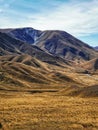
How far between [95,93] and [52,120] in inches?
1565

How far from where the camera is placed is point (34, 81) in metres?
154

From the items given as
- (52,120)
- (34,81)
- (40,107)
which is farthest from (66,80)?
(52,120)

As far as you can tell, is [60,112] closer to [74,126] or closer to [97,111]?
[97,111]

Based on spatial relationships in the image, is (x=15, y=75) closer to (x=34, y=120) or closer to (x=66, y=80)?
(x=66, y=80)

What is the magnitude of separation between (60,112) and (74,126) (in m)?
12.4

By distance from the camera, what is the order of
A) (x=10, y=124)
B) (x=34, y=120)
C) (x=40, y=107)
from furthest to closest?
(x=40, y=107) < (x=34, y=120) < (x=10, y=124)

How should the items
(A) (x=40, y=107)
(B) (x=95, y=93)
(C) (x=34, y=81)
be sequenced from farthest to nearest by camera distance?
(C) (x=34, y=81) < (B) (x=95, y=93) < (A) (x=40, y=107)

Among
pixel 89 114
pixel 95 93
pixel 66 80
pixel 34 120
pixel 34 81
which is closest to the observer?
pixel 34 120

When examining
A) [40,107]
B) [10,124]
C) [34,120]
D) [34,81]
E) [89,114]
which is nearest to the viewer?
[10,124]

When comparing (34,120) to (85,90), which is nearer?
(34,120)

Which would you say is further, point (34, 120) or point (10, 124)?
point (34, 120)

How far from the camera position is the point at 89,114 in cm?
5962

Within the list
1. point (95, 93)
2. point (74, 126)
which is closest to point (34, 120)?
point (74, 126)

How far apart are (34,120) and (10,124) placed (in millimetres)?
5056
